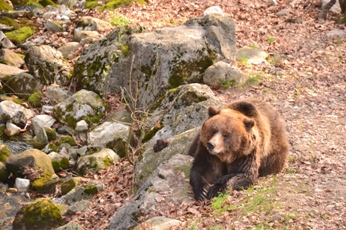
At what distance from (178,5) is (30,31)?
4709mm

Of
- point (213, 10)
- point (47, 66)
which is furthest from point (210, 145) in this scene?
point (213, 10)

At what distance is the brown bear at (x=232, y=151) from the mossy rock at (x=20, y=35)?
37.6 ft

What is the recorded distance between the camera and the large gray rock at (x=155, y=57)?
12.7 meters

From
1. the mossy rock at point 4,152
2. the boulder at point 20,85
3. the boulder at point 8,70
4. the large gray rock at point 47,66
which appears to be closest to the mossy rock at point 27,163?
the mossy rock at point 4,152

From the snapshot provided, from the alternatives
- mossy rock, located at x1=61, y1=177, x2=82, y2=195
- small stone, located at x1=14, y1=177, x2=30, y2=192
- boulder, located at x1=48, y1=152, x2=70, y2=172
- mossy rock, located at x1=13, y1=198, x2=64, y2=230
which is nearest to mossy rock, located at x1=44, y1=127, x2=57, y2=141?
boulder, located at x1=48, y1=152, x2=70, y2=172

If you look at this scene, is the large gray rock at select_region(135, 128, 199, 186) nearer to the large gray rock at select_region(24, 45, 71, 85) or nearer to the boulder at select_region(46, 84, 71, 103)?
the boulder at select_region(46, 84, 71, 103)

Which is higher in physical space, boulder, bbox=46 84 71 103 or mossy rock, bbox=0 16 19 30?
mossy rock, bbox=0 16 19 30

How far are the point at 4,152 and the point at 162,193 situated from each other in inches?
242

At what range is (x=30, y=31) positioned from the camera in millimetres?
17547

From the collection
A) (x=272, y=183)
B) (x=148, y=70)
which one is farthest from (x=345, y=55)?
(x=272, y=183)

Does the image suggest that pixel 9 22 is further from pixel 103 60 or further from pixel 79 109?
pixel 79 109

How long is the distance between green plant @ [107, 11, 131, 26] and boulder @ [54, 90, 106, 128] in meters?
3.98

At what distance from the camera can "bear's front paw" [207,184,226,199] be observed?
266 inches

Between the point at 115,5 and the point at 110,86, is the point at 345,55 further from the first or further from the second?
the point at 115,5
